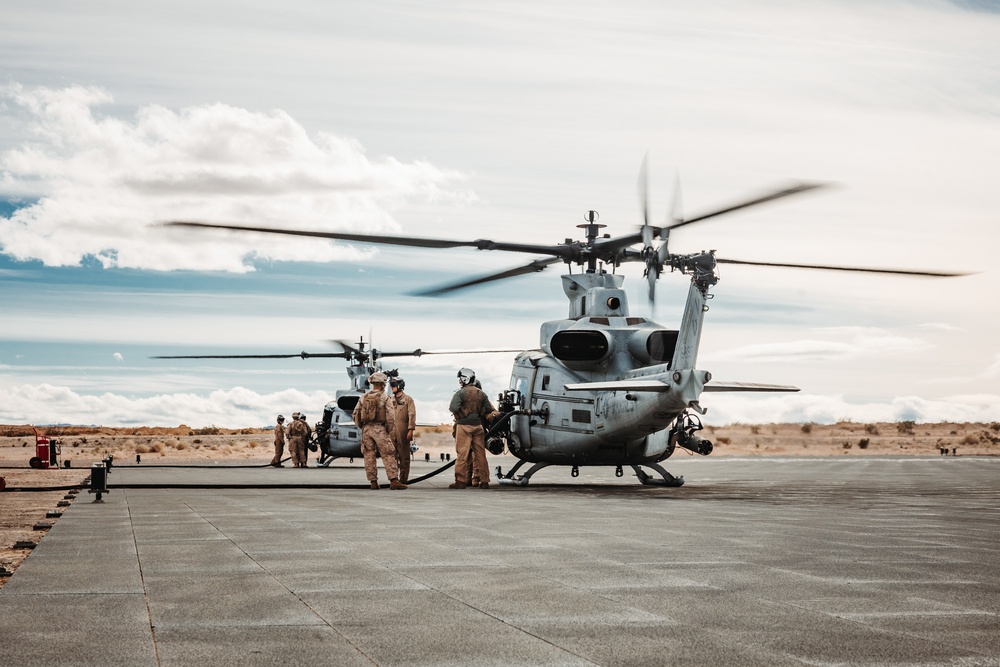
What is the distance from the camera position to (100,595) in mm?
6441

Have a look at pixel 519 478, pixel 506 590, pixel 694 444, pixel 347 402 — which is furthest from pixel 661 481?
pixel 347 402

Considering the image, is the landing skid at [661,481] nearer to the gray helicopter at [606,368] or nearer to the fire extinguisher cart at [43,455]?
the gray helicopter at [606,368]

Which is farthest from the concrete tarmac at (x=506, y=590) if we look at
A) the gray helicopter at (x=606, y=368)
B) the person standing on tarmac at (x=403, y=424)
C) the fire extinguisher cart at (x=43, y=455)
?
the fire extinguisher cart at (x=43, y=455)

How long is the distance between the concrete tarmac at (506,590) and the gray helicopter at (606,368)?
5.78 metres

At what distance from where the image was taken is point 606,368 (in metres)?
21.0

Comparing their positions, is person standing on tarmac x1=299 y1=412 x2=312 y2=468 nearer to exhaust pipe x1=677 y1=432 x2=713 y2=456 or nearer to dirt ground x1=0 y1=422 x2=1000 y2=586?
dirt ground x1=0 y1=422 x2=1000 y2=586

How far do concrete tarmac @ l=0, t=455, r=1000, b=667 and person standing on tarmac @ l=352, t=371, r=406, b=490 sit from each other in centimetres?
784

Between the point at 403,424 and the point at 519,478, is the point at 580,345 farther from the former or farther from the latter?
the point at 403,424

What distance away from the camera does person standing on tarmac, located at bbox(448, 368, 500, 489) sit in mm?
21078

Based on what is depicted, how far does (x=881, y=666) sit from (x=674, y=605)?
160 cm

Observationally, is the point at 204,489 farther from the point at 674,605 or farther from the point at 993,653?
the point at 993,653

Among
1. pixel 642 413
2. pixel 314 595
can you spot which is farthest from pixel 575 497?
pixel 314 595

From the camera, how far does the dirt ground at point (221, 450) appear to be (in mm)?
16938

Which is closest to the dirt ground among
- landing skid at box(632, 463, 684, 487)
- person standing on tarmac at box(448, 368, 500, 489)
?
person standing on tarmac at box(448, 368, 500, 489)
